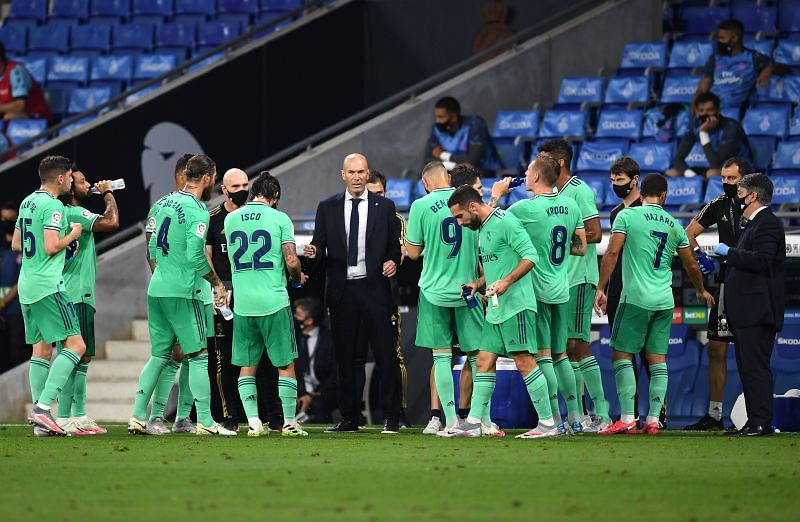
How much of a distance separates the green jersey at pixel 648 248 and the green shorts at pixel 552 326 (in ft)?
2.37

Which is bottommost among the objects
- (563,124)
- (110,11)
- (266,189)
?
(266,189)

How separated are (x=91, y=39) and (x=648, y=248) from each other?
45.2ft

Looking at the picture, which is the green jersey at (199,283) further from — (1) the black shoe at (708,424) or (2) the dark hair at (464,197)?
(1) the black shoe at (708,424)

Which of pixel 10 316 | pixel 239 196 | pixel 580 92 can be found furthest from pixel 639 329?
pixel 10 316

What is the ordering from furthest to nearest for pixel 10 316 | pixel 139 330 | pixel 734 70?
pixel 734 70
pixel 139 330
pixel 10 316

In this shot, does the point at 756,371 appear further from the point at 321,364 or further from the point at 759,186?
the point at 321,364

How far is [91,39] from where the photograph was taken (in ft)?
75.9

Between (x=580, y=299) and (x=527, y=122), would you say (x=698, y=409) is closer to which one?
(x=580, y=299)

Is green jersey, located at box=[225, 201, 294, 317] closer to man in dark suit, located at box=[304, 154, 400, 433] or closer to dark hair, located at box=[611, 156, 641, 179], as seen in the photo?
man in dark suit, located at box=[304, 154, 400, 433]

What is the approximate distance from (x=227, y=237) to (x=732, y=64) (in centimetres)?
855

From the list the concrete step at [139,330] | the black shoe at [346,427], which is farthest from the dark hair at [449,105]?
the black shoe at [346,427]

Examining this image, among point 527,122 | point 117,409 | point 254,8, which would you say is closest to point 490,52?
point 527,122

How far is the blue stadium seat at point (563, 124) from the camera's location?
60.6 ft

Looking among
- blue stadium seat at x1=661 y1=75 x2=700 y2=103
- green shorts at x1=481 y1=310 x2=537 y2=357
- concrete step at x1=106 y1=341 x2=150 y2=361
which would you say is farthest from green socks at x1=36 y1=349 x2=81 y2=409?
blue stadium seat at x1=661 y1=75 x2=700 y2=103
